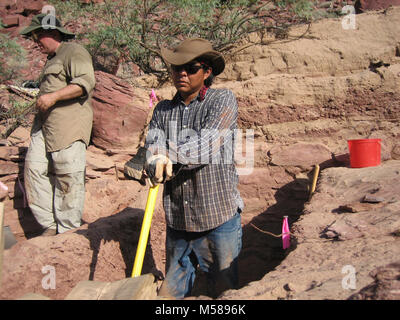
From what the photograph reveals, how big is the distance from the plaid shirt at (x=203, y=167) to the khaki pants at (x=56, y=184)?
3.73ft

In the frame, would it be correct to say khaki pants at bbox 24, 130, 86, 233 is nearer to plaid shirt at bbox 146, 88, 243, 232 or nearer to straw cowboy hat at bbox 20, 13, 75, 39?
straw cowboy hat at bbox 20, 13, 75, 39

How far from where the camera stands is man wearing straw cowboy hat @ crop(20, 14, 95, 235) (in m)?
3.57

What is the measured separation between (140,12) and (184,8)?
793 mm

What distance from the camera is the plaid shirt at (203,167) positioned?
256 centimetres

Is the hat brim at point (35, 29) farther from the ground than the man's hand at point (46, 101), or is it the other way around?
the hat brim at point (35, 29)

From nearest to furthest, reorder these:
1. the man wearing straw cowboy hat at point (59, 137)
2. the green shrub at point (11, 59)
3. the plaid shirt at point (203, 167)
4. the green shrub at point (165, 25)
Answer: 1. the plaid shirt at point (203, 167)
2. the man wearing straw cowboy hat at point (59, 137)
3. the green shrub at point (11, 59)
4. the green shrub at point (165, 25)

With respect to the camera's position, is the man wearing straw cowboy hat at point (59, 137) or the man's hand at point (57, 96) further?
the man wearing straw cowboy hat at point (59, 137)

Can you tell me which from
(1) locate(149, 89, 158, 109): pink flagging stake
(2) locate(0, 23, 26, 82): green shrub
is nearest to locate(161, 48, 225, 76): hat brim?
(1) locate(149, 89, 158, 109): pink flagging stake

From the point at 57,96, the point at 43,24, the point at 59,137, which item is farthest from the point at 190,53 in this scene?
the point at 43,24

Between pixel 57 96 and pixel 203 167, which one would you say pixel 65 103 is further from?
pixel 203 167

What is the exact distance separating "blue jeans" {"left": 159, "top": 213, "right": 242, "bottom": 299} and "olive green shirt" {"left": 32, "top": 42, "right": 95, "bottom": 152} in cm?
141

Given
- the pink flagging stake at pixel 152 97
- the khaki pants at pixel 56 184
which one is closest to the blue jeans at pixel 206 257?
the khaki pants at pixel 56 184

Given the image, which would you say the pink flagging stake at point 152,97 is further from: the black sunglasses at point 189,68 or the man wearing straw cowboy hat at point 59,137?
the black sunglasses at point 189,68

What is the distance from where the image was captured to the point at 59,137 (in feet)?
11.7
